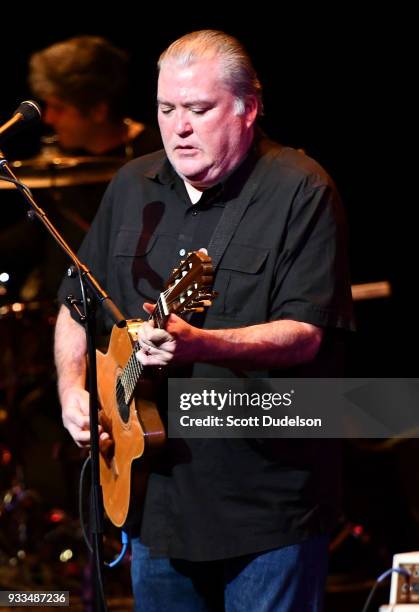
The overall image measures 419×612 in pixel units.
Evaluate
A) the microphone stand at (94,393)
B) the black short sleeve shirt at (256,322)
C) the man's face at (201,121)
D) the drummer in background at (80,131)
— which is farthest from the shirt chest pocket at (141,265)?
the drummer in background at (80,131)

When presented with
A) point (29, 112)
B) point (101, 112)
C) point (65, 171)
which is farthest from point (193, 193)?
point (101, 112)

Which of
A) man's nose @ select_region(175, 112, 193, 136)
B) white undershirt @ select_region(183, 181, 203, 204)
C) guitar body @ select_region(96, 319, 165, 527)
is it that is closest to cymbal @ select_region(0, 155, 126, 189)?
guitar body @ select_region(96, 319, 165, 527)

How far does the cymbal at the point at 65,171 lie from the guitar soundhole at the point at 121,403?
2273 mm

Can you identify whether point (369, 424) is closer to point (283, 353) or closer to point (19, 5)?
point (283, 353)

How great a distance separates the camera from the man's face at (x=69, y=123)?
5.32m

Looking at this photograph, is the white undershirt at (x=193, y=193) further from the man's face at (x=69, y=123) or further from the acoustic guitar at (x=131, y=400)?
the man's face at (x=69, y=123)

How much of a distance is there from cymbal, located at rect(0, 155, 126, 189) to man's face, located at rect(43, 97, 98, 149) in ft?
0.60

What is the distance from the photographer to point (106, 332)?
338 centimetres

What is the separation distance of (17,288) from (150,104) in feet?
4.18

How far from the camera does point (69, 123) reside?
17.6 feet

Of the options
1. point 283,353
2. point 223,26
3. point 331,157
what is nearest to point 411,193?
point 331,157

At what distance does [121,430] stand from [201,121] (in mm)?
867

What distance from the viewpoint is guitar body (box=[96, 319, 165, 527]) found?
2826 mm

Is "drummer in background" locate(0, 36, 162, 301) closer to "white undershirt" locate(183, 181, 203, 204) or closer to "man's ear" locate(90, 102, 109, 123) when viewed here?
"man's ear" locate(90, 102, 109, 123)
